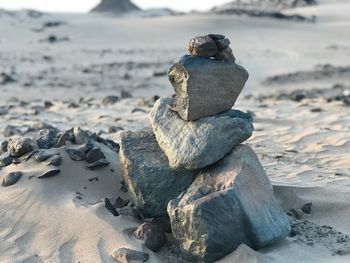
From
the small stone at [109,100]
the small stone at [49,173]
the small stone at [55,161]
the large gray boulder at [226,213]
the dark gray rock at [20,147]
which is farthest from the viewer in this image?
the small stone at [109,100]

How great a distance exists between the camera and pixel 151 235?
4145 millimetres

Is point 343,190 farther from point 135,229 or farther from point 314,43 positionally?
point 314,43

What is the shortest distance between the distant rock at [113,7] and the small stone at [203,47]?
38.9m

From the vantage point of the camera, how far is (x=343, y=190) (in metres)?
5.15

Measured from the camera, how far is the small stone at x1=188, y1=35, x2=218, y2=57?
4367mm

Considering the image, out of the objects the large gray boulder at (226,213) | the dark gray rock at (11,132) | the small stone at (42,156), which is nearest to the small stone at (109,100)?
Answer: the dark gray rock at (11,132)

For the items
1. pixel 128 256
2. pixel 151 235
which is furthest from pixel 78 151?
pixel 128 256

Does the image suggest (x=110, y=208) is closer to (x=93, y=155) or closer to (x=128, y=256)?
(x=128, y=256)

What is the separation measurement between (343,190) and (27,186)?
246 cm

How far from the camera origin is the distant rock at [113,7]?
141 feet

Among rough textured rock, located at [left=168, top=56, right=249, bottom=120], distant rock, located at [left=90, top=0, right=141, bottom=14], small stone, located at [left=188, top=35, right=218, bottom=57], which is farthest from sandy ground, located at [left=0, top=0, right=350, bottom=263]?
distant rock, located at [left=90, top=0, right=141, bottom=14]

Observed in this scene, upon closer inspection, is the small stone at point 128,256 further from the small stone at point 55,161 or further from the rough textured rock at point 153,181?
the small stone at point 55,161

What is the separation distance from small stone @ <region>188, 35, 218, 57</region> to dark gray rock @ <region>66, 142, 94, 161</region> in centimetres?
125

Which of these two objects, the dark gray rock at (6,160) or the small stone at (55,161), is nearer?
the small stone at (55,161)
